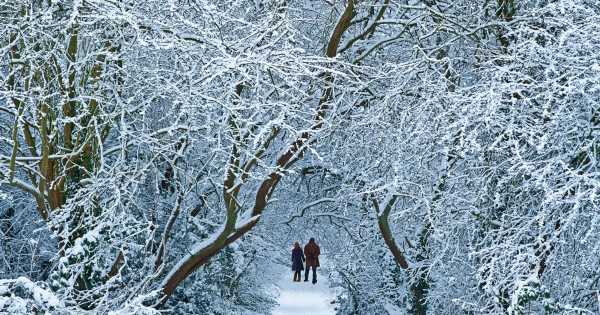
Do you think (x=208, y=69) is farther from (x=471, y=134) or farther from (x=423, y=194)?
(x=423, y=194)

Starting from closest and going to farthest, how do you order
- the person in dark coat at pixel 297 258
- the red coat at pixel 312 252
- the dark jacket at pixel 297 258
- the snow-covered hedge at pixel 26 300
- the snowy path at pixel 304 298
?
1. the snow-covered hedge at pixel 26 300
2. the snowy path at pixel 304 298
3. the red coat at pixel 312 252
4. the person in dark coat at pixel 297 258
5. the dark jacket at pixel 297 258

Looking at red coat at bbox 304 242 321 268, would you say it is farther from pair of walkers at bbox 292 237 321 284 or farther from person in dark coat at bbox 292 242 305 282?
person in dark coat at bbox 292 242 305 282

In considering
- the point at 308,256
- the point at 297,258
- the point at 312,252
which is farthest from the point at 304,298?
the point at 312,252

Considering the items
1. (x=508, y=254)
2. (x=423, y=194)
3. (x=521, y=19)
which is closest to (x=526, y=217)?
(x=508, y=254)

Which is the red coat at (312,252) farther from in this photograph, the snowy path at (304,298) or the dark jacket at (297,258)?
the dark jacket at (297,258)

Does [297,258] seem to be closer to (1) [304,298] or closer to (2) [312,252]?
(1) [304,298]

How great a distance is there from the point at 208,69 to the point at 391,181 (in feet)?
10.6

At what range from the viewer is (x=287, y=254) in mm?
25031

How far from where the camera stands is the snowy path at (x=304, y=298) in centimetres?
2069

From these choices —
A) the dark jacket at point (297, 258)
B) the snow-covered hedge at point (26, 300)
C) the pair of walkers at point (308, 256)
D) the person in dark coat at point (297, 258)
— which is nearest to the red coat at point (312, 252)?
the pair of walkers at point (308, 256)

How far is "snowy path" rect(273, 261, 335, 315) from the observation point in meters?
20.7

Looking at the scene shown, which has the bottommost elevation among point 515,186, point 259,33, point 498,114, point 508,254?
point 508,254

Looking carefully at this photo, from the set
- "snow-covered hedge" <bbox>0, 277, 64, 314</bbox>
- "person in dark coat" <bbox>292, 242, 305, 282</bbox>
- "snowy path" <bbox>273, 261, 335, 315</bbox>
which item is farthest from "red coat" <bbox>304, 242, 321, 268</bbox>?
"snow-covered hedge" <bbox>0, 277, 64, 314</bbox>

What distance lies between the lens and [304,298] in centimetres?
2402
